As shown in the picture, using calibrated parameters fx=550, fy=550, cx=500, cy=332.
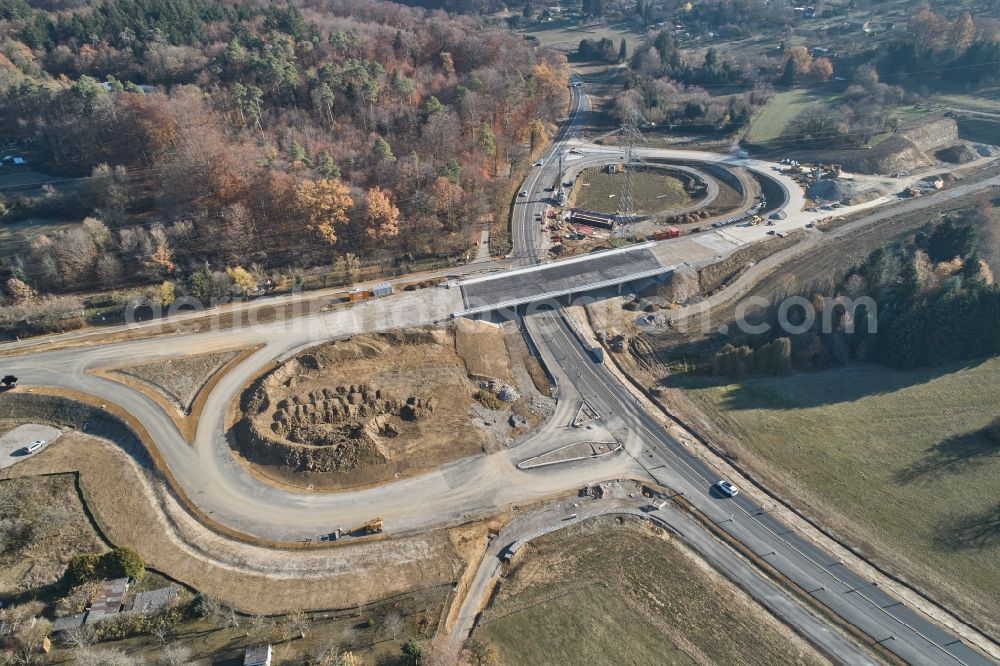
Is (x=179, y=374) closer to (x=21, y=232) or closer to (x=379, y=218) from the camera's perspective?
(x=379, y=218)

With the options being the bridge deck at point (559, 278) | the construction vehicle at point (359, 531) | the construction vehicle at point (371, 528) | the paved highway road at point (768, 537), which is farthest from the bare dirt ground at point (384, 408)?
the paved highway road at point (768, 537)

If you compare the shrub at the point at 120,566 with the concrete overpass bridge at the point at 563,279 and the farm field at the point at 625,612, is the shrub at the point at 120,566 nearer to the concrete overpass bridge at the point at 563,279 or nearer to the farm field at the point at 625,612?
the farm field at the point at 625,612

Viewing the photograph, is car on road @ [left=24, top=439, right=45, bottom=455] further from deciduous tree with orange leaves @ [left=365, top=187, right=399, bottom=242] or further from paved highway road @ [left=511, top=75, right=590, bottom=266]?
paved highway road @ [left=511, top=75, right=590, bottom=266]

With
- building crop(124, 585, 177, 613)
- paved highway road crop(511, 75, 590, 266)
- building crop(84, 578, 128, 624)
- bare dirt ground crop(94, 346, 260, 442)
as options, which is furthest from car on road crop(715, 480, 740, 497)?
bare dirt ground crop(94, 346, 260, 442)

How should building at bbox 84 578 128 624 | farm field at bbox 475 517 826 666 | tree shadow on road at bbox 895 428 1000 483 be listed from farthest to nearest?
tree shadow on road at bbox 895 428 1000 483
building at bbox 84 578 128 624
farm field at bbox 475 517 826 666

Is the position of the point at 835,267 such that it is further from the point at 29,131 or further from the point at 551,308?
the point at 29,131

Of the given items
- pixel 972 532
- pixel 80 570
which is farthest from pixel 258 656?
pixel 972 532
